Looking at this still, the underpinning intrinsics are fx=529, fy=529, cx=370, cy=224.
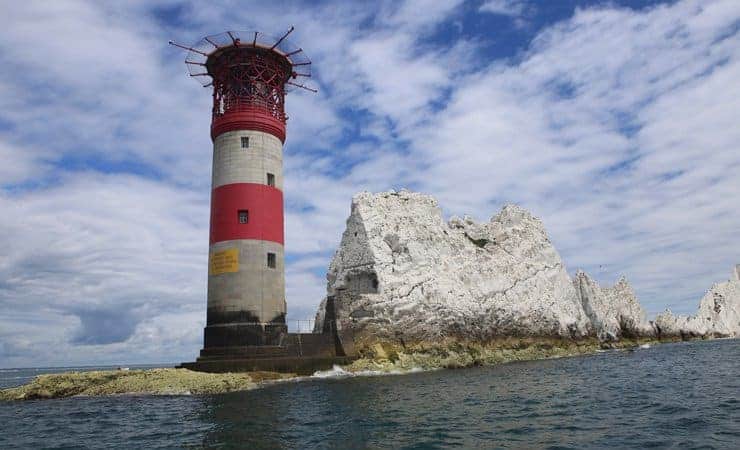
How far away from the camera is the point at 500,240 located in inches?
2126

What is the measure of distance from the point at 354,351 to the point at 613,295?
5205 cm

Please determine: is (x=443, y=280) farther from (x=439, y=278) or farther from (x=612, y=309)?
(x=612, y=309)

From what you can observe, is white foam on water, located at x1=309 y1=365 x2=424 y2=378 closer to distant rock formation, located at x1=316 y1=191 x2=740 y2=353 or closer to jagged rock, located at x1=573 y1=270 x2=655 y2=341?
distant rock formation, located at x1=316 y1=191 x2=740 y2=353

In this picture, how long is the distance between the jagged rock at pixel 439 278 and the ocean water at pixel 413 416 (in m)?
12.4

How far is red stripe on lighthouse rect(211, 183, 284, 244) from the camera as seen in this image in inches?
1248

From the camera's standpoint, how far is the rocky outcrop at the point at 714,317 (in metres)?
83.7

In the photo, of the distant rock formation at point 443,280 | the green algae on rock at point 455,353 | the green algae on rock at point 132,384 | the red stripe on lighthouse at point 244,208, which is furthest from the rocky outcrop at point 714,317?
the green algae on rock at point 132,384

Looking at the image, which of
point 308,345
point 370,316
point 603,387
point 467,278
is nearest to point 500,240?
point 467,278

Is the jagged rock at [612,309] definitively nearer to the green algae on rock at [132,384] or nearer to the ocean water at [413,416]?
the ocean water at [413,416]

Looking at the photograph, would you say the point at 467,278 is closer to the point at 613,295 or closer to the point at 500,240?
the point at 500,240

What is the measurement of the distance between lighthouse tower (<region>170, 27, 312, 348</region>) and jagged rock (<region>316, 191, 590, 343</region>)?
8199 millimetres

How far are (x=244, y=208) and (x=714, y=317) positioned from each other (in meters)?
90.2

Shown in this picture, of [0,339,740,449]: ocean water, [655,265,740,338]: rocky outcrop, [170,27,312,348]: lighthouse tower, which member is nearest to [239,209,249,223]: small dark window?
[170,27,312,348]: lighthouse tower

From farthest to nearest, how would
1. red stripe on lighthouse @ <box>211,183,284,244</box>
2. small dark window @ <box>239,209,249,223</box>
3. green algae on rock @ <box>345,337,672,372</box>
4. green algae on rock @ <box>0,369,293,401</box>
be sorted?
green algae on rock @ <box>345,337,672,372</box> < small dark window @ <box>239,209,249,223</box> < red stripe on lighthouse @ <box>211,183,284,244</box> < green algae on rock @ <box>0,369,293,401</box>
